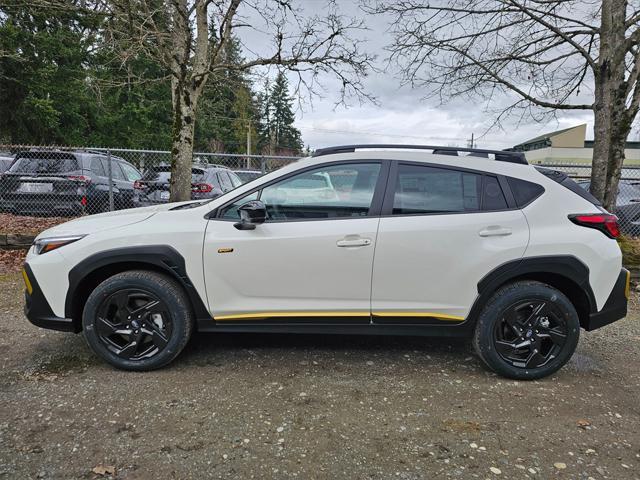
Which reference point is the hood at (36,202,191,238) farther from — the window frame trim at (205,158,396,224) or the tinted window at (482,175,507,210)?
the tinted window at (482,175,507,210)

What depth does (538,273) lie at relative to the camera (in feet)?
10.7

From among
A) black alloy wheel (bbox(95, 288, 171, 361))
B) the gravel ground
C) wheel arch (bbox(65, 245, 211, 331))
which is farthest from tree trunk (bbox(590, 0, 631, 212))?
black alloy wheel (bbox(95, 288, 171, 361))

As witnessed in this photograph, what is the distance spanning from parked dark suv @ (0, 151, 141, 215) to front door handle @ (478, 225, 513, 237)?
718 centimetres

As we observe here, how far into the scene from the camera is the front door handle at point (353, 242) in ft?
10.3

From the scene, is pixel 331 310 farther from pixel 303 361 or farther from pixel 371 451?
pixel 371 451

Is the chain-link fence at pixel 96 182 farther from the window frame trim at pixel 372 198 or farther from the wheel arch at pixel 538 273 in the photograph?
the wheel arch at pixel 538 273

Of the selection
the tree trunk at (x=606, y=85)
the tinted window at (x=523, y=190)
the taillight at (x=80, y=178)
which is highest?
the tree trunk at (x=606, y=85)

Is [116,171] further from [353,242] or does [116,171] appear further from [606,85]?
[606,85]

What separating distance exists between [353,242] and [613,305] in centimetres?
204

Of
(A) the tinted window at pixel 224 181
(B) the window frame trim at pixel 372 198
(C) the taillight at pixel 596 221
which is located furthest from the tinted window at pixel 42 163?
(C) the taillight at pixel 596 221

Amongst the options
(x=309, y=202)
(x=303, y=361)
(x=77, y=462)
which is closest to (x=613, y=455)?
(x=303, y=361)

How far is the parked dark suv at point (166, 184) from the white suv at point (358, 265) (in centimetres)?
477

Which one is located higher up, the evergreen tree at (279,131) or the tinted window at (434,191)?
the evergreen tree at (279,131)

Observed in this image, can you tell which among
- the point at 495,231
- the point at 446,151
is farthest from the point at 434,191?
the point at 495,231
